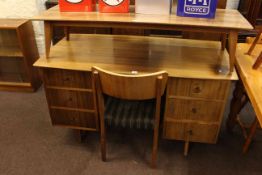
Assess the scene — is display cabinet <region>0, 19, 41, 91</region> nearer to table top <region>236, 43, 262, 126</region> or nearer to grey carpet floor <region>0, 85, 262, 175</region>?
grey carpet floor <region>0, 85, 262, 175</region>

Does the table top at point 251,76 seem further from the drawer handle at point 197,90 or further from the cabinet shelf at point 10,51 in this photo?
the cabinet shelf at point 10,51

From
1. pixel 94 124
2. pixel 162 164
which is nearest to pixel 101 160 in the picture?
pixel 94 124

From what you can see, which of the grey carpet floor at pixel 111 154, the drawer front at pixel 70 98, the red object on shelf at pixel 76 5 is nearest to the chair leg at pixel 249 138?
the grey carpet floor at pixel 111 154

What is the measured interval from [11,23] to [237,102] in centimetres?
189

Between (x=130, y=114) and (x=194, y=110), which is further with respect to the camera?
(x=130, y=114)

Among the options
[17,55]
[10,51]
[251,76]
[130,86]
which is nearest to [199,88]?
[251,76]

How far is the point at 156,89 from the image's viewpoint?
1.14 m

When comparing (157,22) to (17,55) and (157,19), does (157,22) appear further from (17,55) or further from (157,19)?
(17,55)

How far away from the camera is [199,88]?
3.99 ft

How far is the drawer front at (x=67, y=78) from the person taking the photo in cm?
129

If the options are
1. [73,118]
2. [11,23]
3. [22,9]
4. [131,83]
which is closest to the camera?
[131,83]

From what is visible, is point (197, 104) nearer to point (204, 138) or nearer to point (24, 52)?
point (204, 138)

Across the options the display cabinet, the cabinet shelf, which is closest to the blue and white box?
the display cabinet

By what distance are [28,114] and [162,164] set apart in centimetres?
118
